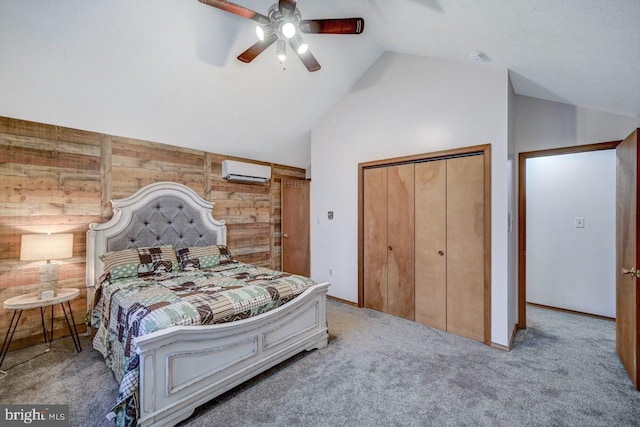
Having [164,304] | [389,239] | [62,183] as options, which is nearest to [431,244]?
[389,239]

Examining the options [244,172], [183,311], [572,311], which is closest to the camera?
[183,311]

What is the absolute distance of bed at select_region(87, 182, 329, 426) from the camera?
1.63 meters

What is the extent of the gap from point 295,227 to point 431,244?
2.57 metres

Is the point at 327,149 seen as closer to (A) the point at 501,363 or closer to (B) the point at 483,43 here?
(B) the point at 483,43

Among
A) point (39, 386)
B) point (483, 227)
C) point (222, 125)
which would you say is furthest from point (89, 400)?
point (483, 227)

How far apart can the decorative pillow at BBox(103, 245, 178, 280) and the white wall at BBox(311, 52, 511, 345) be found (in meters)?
2.08

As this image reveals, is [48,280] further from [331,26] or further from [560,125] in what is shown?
[560,125]

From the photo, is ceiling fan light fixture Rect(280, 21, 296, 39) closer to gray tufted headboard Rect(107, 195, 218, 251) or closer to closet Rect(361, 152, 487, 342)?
closet Rect(361, 152, 487, 342)

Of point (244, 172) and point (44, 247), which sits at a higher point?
point (244, 172)

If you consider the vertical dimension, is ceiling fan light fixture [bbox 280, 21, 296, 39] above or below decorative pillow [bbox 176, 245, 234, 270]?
above

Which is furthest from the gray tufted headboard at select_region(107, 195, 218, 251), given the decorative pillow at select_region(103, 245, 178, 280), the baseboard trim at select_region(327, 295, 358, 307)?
the baseboard trim at select_region(327, 295, 358, 307)

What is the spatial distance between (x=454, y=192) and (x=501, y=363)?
64.8 inches

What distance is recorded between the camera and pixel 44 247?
2.42 m

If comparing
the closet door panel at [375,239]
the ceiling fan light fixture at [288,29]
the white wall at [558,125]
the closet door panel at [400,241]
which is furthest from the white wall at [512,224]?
the ceiling fan light fixture at [288,29]
